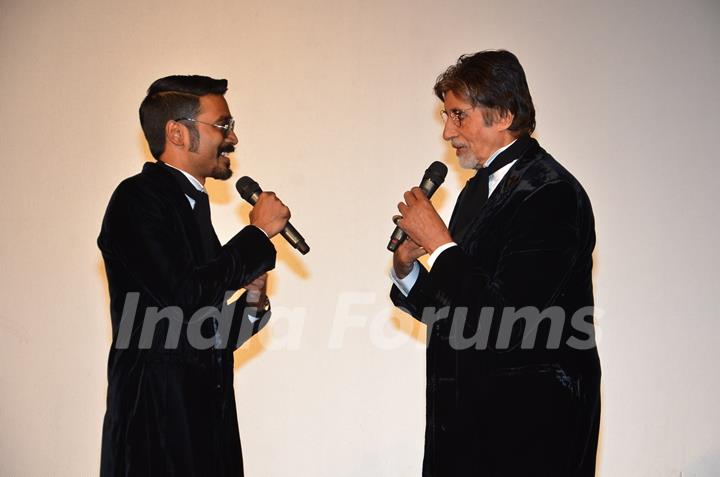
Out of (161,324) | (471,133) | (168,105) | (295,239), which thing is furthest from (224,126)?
(471,133)

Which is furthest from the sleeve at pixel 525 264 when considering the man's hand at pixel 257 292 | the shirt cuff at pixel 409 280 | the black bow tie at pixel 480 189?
the man's hand at pixel 257 292

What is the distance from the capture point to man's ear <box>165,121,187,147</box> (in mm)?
2629

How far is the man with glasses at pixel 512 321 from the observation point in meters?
2.24

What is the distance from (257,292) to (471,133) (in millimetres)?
862

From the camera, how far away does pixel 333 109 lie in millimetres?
4215

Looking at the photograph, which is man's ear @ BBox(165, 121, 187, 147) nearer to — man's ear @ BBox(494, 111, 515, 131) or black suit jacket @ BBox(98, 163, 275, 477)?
black suit jacket @ BBox(98, 163, 275, 477)

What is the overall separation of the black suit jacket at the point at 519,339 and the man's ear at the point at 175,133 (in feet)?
2.78

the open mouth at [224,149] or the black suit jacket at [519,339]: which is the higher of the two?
the open mouth at [224,149]

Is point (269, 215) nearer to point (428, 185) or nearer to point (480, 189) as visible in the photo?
point (428, 185)

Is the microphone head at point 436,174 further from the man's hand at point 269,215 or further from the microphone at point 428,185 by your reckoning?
the man's hand at point 269,215

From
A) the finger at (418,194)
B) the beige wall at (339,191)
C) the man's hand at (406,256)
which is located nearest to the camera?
the finger at (418,194)
